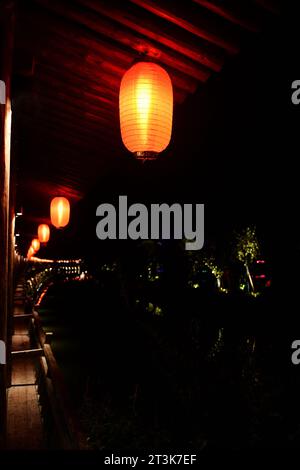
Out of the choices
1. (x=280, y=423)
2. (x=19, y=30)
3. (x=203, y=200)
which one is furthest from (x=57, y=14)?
(x=203, y=200)

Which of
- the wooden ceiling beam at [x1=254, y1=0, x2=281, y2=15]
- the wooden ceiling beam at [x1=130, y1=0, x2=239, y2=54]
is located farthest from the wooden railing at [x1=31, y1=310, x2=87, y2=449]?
the wooden ceiling beam at [x1=254, y1=0, x2=281, y2=15]

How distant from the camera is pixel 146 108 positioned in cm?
455

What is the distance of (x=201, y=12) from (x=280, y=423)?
5586 mm

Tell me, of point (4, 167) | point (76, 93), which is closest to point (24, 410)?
point (4, 167)

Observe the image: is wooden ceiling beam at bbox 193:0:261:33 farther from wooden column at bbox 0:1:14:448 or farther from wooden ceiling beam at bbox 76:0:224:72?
wooden column at bbox 0:1:14:448

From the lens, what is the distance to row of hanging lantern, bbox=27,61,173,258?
4520mm

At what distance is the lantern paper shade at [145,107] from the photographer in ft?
14.8

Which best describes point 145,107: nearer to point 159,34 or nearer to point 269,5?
point 159,34

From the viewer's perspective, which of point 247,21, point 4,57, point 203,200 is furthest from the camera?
point 203,200

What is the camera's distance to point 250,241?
24.5m

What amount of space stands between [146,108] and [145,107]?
1 centimetres

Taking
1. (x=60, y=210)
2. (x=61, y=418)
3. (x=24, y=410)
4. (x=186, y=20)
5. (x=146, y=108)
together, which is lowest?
(x=24, y=410)

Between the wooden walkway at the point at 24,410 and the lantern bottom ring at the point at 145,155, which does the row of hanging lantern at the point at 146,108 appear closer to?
the lantern bottom ring at the point at 145,155

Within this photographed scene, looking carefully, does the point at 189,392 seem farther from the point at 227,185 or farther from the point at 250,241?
the point at 250,241
